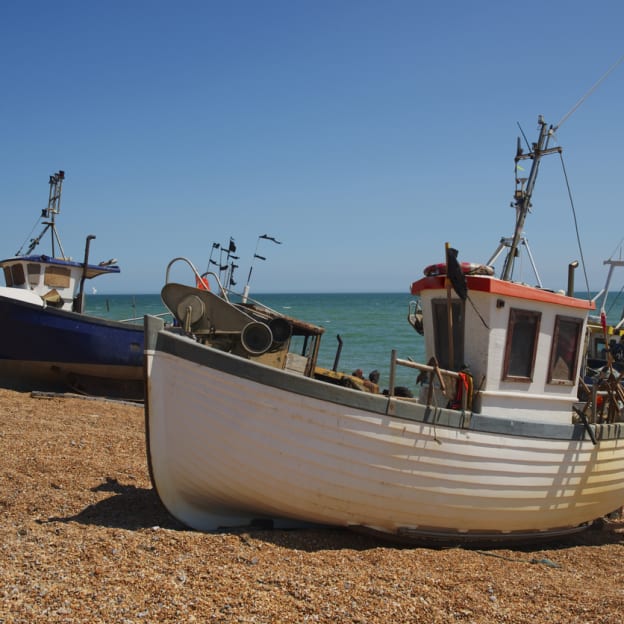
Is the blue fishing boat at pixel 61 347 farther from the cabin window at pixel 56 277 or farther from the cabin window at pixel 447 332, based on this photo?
the cabin window at pixel 447 332

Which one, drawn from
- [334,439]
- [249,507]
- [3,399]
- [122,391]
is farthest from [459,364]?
[122,391]

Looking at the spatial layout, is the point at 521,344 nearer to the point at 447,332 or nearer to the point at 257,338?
the point at 447,332

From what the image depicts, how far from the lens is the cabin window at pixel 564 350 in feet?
24.9

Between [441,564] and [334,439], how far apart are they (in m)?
Result: 1.65

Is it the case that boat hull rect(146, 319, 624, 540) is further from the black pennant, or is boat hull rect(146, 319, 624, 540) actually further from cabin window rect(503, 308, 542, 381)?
the black pennant

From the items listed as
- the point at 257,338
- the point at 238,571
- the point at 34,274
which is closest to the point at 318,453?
the point at 238,571

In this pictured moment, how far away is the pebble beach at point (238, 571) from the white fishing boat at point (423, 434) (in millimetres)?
389

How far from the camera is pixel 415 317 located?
378 inches

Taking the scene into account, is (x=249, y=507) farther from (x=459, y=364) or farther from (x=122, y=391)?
(x=122, y=391)

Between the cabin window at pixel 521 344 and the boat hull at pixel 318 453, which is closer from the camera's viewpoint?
the boat hull at pixel 318 453

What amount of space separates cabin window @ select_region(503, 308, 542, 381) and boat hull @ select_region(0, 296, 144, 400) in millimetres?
10737

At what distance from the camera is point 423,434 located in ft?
20.7

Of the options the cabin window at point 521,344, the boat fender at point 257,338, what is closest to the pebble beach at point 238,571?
the cabin window at point 521,344

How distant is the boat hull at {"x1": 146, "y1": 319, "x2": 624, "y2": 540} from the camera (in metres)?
6.09
